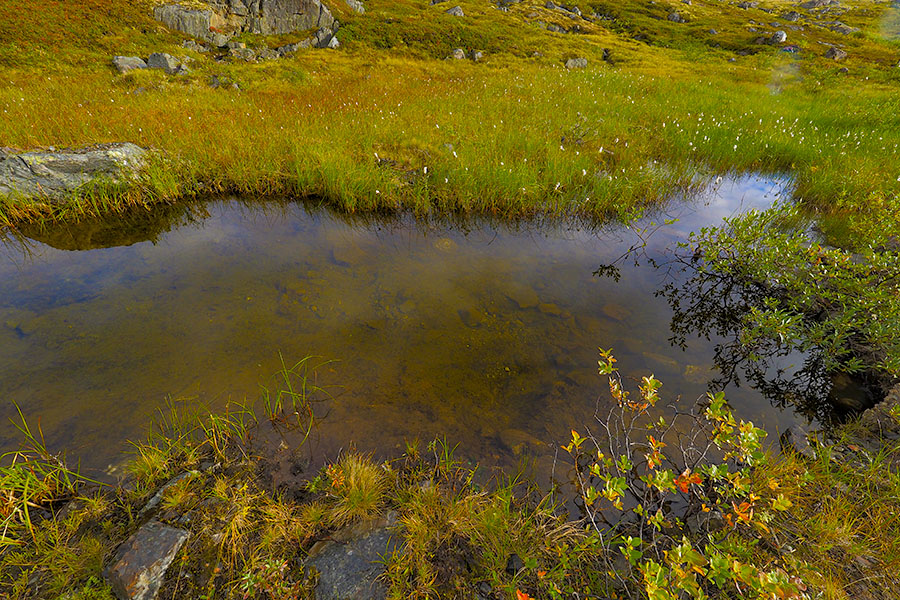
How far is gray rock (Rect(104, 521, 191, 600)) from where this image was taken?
202 cm

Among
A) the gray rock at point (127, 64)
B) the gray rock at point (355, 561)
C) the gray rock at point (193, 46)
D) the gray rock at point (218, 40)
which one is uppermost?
the gray rock at point (218, 40)

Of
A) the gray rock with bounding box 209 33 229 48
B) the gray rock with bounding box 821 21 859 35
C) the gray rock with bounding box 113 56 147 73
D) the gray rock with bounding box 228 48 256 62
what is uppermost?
the gray rock with bounding box 821 21 859 35

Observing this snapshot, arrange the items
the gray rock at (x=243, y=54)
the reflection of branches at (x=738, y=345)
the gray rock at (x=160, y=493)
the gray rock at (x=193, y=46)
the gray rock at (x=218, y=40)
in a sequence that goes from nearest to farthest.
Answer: the gray rock at (x=160, y=493), the reflection of branches at (x=738, y=345), the gray rock at (x=243, y=54), the gray rock at (x=193, y=46), the gray rock at (x=218, y=40)

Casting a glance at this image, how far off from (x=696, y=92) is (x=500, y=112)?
34.9 ft

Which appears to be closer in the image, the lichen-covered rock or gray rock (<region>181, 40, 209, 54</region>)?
gray rock (<region>181, 40, 209, 54</region>)

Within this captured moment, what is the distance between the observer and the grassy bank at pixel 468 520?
208 centimetres

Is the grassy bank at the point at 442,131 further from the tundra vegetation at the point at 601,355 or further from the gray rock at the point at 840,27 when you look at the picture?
the gray rock at the point at 840,27

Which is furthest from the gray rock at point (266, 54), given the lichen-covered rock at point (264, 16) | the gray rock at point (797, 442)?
the gray rock at point (797, 442)

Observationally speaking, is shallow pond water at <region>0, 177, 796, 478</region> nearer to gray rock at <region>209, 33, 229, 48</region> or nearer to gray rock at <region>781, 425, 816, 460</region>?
gray rock at <region>781, 425, 816, 460</region>

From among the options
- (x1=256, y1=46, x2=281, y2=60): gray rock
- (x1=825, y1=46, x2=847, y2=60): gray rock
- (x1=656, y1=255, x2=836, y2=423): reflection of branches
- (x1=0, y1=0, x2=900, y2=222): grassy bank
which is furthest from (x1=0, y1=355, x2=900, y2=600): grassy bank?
(x1=825, y1=46, x2=847, y2=60): gray rock

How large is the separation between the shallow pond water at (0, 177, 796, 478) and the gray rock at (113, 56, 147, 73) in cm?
2060

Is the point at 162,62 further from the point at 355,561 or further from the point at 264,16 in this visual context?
the point at 355,561

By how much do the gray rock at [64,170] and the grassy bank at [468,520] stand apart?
18.4 feet

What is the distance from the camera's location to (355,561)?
2.23 meters
